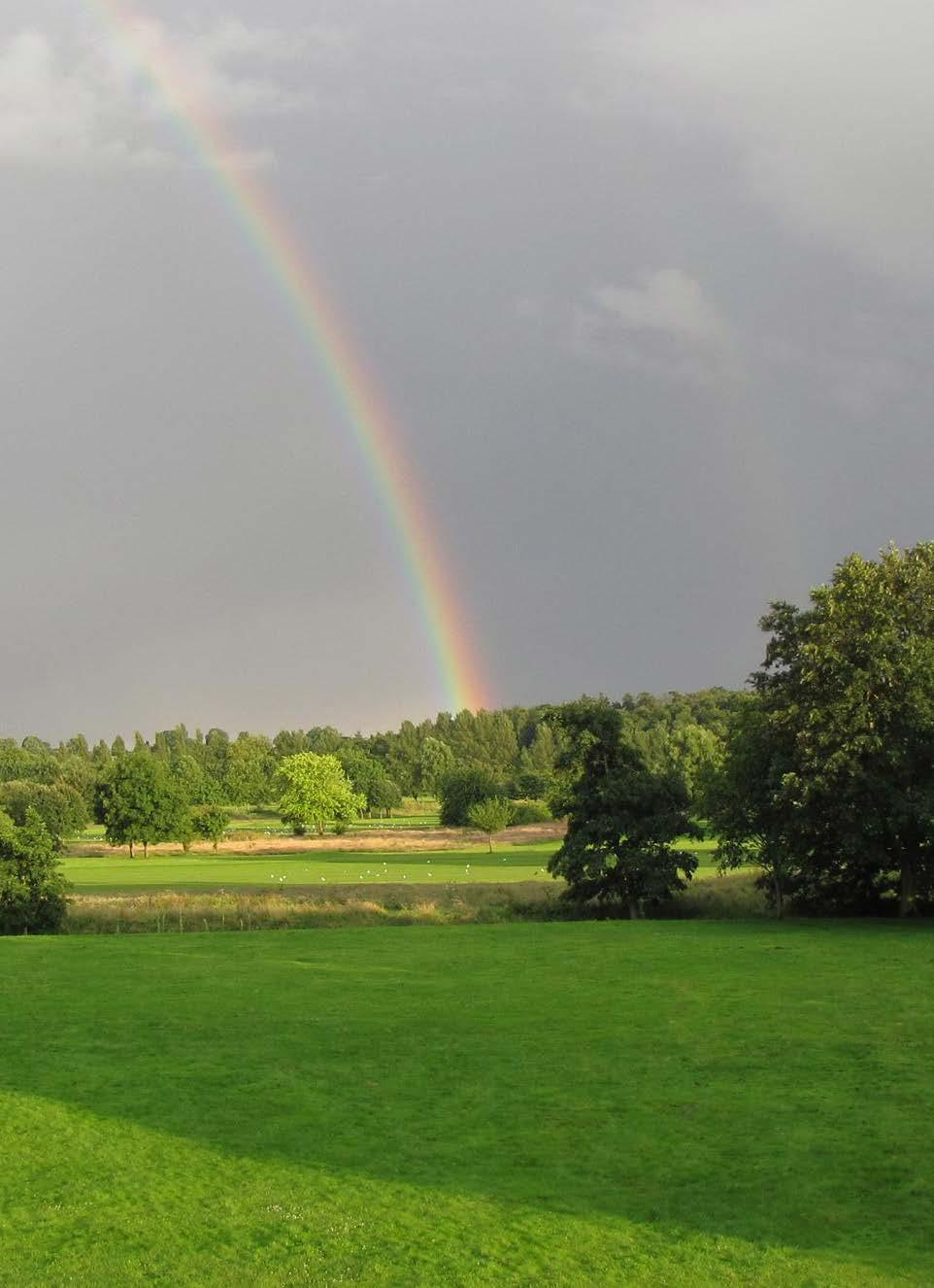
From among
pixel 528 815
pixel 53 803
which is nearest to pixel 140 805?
pixel 53 803

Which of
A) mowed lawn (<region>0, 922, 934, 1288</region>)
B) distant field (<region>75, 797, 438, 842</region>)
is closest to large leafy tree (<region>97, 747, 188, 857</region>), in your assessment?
distant field (<region>75, 797, 438, 842</region>)

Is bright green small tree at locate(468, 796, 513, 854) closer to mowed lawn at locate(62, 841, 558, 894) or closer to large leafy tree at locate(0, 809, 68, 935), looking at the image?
mowed lawn at locate(62, 841, 558, 894)

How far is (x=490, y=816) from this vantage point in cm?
12244

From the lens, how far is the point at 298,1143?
16250 millimetres

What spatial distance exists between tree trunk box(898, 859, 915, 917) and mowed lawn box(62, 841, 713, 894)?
28.1m

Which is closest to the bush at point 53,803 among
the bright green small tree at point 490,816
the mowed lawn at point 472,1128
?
the bright green small tree at point 490,816

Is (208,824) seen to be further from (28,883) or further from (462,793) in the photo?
(28,883)

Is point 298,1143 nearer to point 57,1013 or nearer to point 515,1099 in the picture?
point 515,1099

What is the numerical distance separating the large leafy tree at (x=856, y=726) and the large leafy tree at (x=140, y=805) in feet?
285

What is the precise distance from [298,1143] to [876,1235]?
733 centimetres

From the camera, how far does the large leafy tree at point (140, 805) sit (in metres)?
121

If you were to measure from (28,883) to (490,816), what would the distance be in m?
76.2

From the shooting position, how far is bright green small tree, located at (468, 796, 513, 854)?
12231 cm

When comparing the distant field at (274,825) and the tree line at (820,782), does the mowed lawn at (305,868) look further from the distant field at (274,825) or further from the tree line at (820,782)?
the distant field at (274,825)
